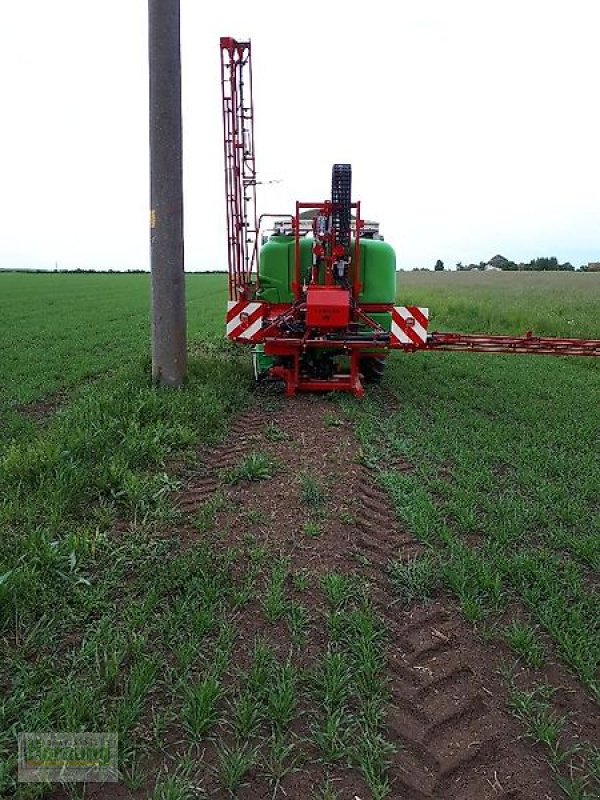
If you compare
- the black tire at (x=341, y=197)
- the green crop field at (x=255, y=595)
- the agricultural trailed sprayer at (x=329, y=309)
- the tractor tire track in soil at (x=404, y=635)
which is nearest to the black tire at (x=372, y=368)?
the agricultural trailed sprayer at (x=329, y=309)

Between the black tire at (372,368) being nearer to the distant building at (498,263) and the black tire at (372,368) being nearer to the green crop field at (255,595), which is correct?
the green crop field at (255,595)

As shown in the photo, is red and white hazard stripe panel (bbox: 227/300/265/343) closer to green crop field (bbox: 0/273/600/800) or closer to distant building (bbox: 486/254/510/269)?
green crop field (bbox: 0/273/600/800)

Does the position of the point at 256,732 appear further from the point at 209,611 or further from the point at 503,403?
the point at 503,403

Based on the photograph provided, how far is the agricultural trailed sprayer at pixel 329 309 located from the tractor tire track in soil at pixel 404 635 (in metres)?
2.20

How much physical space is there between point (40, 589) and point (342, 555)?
1.76m

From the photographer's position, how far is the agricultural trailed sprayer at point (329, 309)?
8125 mm

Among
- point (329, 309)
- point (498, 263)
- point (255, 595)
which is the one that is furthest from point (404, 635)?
point (498, 263)

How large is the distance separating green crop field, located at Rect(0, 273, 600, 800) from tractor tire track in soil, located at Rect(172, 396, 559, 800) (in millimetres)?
57

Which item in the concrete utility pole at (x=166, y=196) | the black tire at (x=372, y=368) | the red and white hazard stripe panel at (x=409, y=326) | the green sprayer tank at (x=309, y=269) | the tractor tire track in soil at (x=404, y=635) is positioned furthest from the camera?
the black tire at (x=372, y=368)

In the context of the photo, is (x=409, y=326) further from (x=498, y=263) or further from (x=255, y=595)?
(x=498, y=263)

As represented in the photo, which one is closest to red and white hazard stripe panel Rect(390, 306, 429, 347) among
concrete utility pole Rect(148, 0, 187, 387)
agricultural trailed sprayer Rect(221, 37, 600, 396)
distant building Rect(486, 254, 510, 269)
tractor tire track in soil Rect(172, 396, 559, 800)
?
agricultural trailed sprayer Rect(221, 37, 600, 396)

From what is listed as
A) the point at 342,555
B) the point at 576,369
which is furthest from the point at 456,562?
the point at 576,369

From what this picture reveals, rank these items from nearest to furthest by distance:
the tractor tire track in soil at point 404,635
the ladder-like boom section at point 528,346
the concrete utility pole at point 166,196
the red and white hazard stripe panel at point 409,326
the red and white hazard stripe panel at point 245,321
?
the tractor tire track in soil at point 404,635
the concrete utility pole at point 166,196
the ladder-like boom section at point 528,346
the red and white hazard stripe panel at point 409,326
the red and white hazard stripe panel at point 245,321

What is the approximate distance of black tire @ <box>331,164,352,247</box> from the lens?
8141 mm
